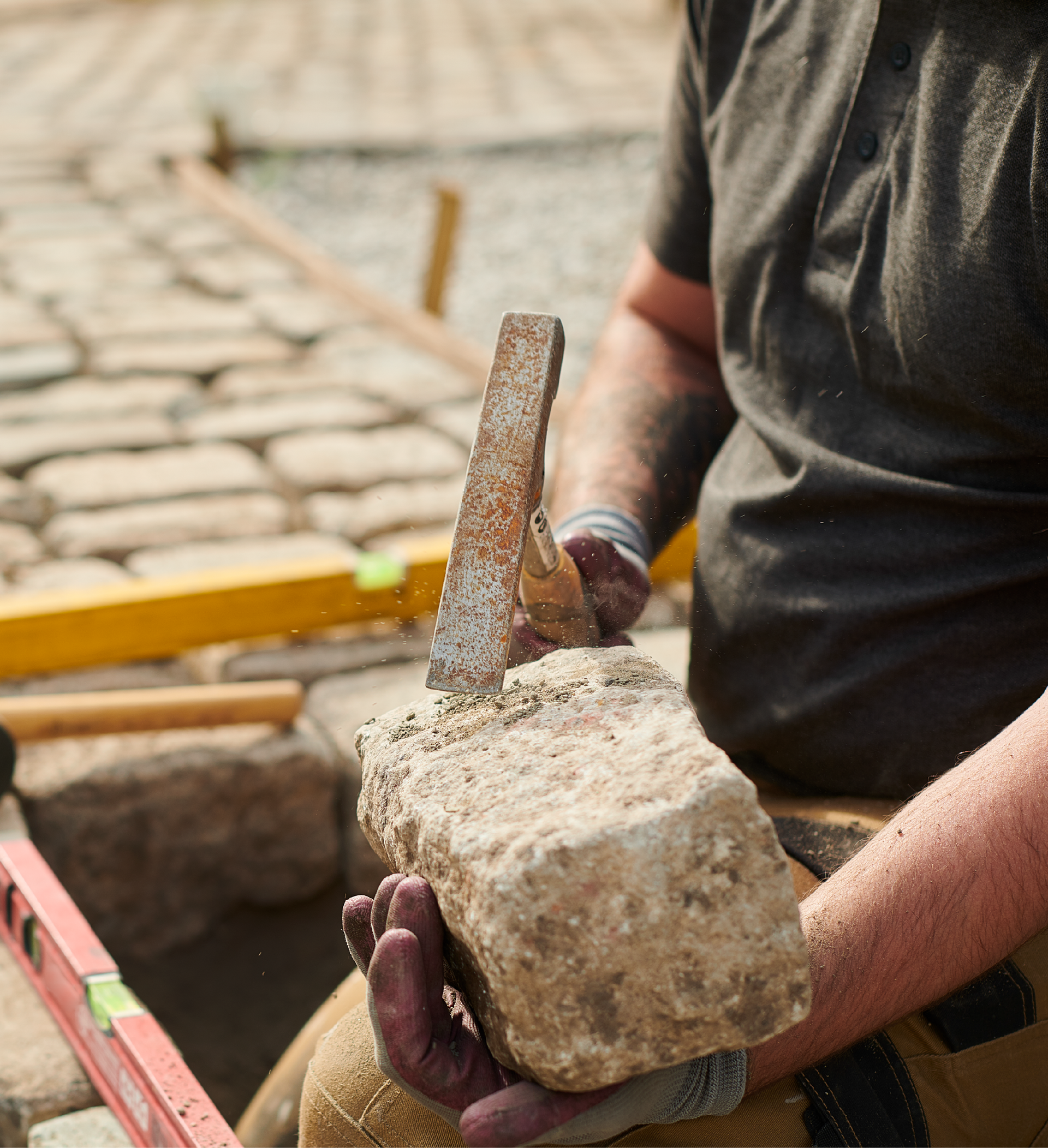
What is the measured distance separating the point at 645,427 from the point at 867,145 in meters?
0.50

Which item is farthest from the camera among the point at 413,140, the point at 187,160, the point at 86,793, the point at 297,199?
the point at 413,140

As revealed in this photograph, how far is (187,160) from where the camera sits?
6414 mm

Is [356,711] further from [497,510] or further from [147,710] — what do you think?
[497,510]

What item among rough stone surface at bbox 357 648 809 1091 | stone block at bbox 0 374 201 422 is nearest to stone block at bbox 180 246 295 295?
stone block at bbox 0 374 201 422

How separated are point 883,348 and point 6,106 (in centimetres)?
819

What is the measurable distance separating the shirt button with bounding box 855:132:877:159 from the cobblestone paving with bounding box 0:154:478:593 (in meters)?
1.81

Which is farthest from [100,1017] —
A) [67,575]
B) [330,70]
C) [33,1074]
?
[330,70]

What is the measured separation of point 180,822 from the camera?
2.23 meters

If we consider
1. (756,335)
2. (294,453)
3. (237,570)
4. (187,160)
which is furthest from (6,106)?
Result: (756,335)

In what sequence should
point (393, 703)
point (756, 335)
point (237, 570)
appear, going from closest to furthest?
1. point (756, 335)
2. point (393, 703)
3. point (237, 570)

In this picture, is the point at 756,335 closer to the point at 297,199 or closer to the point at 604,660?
the point at 604,660

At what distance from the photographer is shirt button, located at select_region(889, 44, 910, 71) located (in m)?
1.27

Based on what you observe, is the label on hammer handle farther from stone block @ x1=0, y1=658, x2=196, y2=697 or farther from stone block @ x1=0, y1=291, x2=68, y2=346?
stone block @ x1=0, y1=291, x2=68, y2=346

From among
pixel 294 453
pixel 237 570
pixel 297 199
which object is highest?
pixel 237 570
